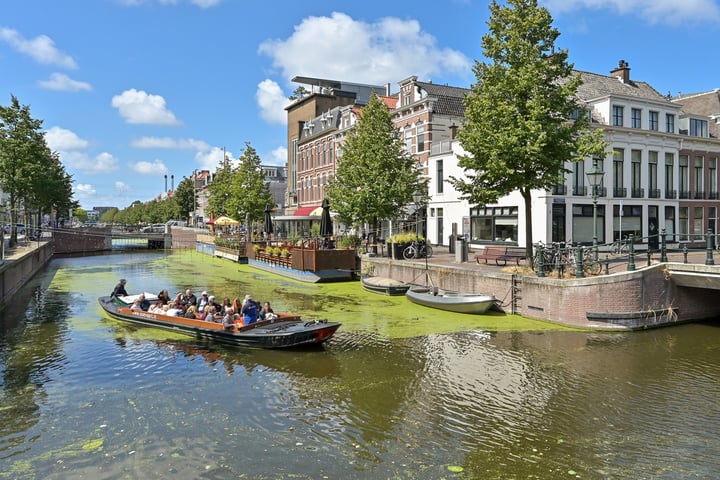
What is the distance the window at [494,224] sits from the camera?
99.2 feet

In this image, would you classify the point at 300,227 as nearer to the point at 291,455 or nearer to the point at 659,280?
the point at 659,280

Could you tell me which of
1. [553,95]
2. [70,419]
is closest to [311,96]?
[553,95]

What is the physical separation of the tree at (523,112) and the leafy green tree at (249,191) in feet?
112

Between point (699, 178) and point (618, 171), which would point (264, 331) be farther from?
point (699, 178)

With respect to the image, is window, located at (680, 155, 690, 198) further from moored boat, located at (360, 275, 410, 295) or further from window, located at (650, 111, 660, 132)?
moored boat, located at (360, 275, 410, 295)

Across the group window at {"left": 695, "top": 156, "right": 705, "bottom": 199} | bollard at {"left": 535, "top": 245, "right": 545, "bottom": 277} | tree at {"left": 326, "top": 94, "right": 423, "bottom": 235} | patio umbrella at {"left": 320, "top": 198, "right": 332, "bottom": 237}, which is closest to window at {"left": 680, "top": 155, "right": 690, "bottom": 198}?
window at {"left": 695, "top": 156, "right": 705, "bottom": 199}

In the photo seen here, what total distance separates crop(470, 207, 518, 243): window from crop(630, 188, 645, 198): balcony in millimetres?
7337

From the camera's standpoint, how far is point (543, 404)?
10453 millimetres

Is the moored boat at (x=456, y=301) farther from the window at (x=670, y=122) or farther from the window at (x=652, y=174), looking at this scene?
the window at (x=670, y=122)

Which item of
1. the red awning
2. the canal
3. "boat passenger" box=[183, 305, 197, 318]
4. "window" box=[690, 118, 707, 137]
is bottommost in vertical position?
the canal

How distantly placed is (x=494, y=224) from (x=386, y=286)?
10.6m

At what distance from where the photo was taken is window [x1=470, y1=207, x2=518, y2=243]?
30.2 metres

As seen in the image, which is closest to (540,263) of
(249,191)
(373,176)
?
(373,176)

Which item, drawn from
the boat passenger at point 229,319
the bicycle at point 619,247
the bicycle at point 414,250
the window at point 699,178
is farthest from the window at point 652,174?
the boat passenger at point 229,319
